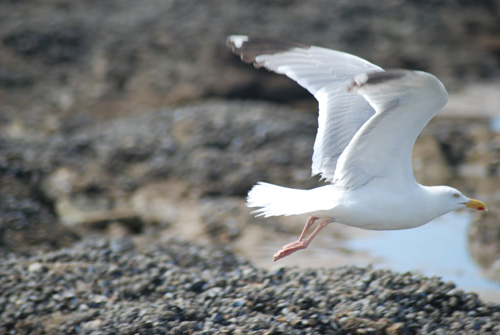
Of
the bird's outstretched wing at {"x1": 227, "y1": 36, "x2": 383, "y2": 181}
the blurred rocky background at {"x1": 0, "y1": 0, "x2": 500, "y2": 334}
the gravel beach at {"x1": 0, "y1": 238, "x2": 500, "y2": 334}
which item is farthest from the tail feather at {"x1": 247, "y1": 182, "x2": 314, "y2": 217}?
the blurred rocky background at {"x1": 0, "y1": 0, "x2": 500, "y2": 334}

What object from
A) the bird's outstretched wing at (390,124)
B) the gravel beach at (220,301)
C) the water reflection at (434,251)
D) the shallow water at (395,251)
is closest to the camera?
the bird's outstretched wing at (390,124)

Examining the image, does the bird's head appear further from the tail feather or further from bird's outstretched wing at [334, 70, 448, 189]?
the tail feather

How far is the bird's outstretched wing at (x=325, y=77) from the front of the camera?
5160 millimetres

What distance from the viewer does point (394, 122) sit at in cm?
448

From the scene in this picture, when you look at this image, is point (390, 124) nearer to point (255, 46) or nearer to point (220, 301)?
point (255, 46)

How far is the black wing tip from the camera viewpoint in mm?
5117

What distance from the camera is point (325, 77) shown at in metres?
5.30

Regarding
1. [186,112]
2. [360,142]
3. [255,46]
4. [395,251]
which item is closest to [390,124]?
[360,142]

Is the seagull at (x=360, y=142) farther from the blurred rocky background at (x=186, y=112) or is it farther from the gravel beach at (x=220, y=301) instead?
the blurred rocky background at (x=186, y=112)

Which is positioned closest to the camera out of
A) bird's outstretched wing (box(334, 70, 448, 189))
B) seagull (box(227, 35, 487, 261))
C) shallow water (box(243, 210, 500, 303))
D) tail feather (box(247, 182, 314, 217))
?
bird's outstretched wing (box(334, 70, 448, 189))

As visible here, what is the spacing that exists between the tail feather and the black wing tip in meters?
0.94

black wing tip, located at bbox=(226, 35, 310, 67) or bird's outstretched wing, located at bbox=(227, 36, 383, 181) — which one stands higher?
black wing tip, located at bbox=(226, 35, 310, 67)

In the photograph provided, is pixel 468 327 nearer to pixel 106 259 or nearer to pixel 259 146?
pixel 106 259

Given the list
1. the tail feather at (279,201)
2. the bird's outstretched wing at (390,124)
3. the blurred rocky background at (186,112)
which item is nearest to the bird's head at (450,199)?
the bird's outstretched wing at (390,124)
